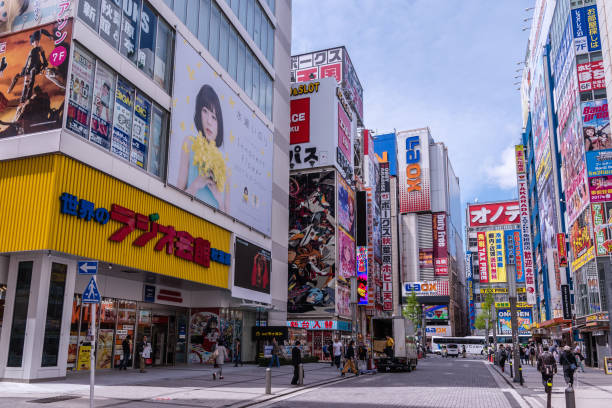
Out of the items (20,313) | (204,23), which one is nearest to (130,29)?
(204,23)

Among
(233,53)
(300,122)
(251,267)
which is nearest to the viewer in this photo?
(233,53)

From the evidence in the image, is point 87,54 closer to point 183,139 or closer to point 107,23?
point 107,23

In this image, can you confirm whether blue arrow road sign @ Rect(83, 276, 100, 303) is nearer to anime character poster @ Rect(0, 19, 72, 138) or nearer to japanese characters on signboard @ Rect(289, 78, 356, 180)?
anime character poster @ Rect(0, 19, 72, 138)

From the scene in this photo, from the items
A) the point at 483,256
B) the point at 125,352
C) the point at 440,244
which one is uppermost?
the point at 440,244

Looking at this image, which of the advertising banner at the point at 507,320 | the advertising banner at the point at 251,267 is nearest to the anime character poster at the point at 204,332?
the advertising banner at the point at 251,267

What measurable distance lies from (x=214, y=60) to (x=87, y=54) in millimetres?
10998

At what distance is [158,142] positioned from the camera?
82.4 feet

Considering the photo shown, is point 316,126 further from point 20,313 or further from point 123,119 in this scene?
point 20,313

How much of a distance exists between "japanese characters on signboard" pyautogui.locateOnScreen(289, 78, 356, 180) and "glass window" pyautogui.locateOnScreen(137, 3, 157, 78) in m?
29.0

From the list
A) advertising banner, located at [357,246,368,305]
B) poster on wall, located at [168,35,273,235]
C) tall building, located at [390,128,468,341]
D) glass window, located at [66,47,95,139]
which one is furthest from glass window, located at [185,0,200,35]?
tall building, located at [390,128,468,341]

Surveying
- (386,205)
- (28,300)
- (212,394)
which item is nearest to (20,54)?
(28,300)

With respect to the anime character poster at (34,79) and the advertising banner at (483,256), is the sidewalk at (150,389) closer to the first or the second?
the anime character poster at (34,79)

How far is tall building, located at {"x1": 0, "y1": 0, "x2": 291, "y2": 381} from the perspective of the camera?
1872 centimetres

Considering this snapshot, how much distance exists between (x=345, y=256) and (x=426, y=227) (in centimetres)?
6935
